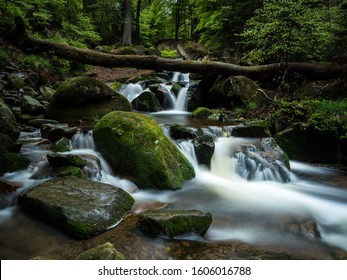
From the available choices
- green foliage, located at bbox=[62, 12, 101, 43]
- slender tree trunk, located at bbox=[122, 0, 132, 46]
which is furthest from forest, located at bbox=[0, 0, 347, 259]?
slender tree trunk, located at bbox=[122, 0, 132, 46]

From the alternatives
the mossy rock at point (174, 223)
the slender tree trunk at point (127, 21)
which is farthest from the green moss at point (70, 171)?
the slender tree trunk at point (127, 21)

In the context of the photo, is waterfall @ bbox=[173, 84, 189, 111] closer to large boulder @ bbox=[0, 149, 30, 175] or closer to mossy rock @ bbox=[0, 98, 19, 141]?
mossy rock @ bbox=[0, 98, 19, 141]

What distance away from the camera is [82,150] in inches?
247

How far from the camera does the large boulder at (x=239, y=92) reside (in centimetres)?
1074

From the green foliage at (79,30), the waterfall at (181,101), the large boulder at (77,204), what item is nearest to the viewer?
the large boulder at (77,204)

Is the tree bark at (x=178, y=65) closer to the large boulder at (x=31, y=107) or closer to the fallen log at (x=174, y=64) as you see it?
the fallen log at (x=174, y=64)

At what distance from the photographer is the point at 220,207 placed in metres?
5.05

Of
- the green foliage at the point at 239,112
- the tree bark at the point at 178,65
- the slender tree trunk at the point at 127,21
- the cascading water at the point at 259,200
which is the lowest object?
the cascading water at the point at 259,200

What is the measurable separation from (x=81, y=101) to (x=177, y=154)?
13.0ft

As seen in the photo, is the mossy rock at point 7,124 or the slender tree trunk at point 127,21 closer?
the mossy rock at point 7,124

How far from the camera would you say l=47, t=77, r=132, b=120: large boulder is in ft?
27.4

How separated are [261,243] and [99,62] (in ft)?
30.5

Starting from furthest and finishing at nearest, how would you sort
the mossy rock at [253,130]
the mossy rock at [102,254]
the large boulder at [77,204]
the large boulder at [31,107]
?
the large boulder at [31,107], the mossy rock at [253,130], the large boulder at [77,204], the mossy rock at [102,254]

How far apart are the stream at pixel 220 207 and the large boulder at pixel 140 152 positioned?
0.18 meters
